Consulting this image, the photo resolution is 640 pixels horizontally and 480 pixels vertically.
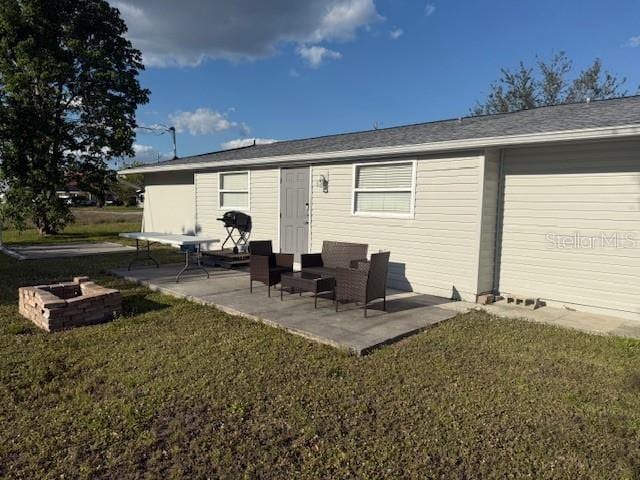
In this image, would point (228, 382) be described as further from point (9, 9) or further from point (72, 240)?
point (9, 9)

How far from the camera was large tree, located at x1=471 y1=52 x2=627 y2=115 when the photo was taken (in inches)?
1026

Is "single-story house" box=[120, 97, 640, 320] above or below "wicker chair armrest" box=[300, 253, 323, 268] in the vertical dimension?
above

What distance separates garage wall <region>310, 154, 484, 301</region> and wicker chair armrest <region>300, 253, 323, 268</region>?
3.84 feet

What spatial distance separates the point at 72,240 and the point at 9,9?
7074mm

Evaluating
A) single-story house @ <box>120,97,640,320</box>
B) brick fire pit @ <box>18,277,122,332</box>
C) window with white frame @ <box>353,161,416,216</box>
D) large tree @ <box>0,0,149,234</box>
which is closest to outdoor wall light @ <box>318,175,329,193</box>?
single-story house @ <box>120,97,640,320</box>

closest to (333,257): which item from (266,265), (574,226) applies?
(266,265)

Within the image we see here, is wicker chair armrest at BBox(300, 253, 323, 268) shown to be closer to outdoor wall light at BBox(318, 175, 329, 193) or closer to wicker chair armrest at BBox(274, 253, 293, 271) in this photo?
wicker chair armrest at BBox(274, 253, 293, 271)

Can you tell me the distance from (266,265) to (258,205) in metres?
3.83

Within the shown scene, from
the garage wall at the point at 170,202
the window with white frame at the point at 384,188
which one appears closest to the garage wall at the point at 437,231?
the window with white frame at the point at 384,188

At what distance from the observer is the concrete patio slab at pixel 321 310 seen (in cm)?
458

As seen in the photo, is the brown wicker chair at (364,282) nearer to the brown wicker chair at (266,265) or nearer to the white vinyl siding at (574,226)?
the brown wicker chair at (266,265)

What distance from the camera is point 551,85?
27.3 metres

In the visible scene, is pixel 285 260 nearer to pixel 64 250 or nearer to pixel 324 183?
pixel 324 183

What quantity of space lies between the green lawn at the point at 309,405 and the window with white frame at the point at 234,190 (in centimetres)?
569
